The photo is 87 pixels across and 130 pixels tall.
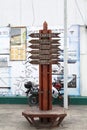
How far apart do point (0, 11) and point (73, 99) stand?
461 centimetres

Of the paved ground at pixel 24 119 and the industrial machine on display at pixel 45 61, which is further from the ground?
the industrial machine on display at pixel 45 61

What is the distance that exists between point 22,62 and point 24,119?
4140 millimetres

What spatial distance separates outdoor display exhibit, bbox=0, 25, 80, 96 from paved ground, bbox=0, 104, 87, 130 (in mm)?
1244

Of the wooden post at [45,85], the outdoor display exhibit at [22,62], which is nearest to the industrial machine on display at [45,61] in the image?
the wooden post at [45,85]

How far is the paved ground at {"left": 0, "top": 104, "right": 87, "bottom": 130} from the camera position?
1192cm

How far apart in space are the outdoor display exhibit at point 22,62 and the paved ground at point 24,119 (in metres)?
1.24

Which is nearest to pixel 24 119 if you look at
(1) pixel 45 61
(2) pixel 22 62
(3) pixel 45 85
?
(3) pixel 45 85

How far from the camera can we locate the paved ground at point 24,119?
39.1ft

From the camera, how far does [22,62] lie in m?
17.0

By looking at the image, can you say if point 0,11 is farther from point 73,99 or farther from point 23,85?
point 73,99

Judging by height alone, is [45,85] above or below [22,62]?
below

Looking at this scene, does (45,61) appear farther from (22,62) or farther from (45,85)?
(22,62)

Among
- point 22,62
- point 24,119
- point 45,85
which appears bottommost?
point 24,119

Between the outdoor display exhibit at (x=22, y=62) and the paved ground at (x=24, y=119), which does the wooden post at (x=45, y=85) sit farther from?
the outdoor display exhibit at (x=22, y=62)
